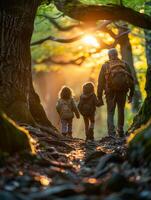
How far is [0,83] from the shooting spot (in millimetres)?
11188

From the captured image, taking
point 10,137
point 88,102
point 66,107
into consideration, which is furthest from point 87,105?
point 10,137

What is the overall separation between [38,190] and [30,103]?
758cm

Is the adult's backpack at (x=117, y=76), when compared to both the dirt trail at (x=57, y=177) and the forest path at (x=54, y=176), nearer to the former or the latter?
the dirt trail at (x=57, y=177)

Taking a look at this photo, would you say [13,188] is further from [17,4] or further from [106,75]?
[106,75]

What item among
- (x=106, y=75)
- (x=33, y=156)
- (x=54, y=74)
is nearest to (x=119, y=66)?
(x=106, y=75)

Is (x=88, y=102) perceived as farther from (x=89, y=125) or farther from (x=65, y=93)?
(x=89, y=125)

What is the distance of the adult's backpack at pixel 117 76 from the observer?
13.7 m

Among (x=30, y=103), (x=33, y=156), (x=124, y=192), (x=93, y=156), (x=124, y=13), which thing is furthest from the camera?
(x=124, y=13)

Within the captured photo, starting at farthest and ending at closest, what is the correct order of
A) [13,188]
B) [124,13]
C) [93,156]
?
[124,13] < [93,156] < [13,188]

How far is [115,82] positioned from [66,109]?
1890 mm

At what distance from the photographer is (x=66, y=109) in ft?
48.7

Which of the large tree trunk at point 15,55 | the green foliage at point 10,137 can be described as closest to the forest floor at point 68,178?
the green foliage at point 10,137

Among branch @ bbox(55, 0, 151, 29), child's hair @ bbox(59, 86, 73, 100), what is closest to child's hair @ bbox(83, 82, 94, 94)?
child's hair @ bbox(59, 86, 73, 100)

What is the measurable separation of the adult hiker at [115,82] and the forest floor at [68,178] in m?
4.81
